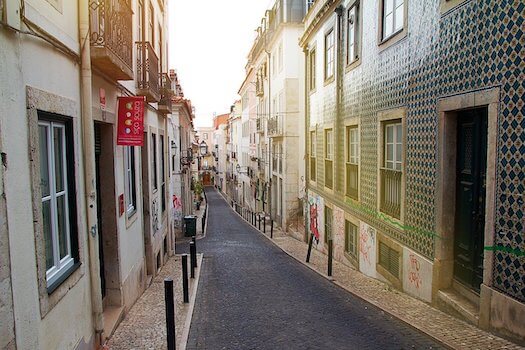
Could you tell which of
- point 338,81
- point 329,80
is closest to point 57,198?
point 338,81

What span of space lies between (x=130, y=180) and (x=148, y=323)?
2891 millimetres

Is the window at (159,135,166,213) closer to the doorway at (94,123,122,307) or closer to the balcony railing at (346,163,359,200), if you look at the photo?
the balcony railing at (346,163,359,200)

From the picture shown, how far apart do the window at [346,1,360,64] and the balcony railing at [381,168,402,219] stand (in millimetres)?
3691

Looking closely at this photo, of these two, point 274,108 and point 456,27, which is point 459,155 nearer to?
point 456,27

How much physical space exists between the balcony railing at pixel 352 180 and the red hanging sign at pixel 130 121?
20.4 feet

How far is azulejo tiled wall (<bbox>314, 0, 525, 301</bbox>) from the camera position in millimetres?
5137

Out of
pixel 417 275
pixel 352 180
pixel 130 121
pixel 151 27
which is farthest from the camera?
pixel 352 180

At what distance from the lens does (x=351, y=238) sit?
40.3ft

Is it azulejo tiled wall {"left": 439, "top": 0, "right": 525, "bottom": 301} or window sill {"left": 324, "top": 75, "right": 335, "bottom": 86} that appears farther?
window sill {"left": 324, "top": 75, "right": 335, "bottom": 86}

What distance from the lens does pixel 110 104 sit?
6848 millimetres

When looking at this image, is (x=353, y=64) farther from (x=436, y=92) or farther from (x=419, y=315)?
(x=419, y=315)

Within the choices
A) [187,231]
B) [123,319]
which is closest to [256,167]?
[187,231]

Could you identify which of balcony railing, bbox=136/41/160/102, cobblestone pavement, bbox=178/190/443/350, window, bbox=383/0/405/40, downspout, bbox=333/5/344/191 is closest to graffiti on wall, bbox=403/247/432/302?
cobblestone pavement, bbox=178/190/443/350

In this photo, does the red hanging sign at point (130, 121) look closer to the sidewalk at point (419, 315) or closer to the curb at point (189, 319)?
the curb at point (189, 319)
